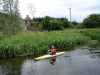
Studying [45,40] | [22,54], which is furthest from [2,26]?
[22,54]

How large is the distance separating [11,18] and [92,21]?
2062 centimetres

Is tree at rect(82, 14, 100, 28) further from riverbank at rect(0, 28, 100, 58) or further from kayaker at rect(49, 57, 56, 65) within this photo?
kayaker at rect(49, 57, 56, 65)

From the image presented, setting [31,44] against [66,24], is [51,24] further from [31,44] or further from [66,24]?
[31,44]

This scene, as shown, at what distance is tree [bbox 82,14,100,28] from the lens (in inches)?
1746

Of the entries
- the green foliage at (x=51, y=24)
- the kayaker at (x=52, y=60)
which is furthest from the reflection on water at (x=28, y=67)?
the green foliage at (x=51, y=24)

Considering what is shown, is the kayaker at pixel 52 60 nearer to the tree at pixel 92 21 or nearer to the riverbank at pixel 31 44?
the riverbank at pixel 31 44

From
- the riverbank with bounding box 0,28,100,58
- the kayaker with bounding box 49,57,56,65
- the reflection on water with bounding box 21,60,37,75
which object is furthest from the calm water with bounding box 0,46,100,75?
the riverbank with bounding box 0,28,100,58

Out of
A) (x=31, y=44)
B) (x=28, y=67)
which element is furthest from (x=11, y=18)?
(x=28, y=67)

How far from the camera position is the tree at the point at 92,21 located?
44.4m

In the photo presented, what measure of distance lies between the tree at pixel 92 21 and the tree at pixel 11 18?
1911 centimetres

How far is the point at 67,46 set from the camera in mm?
22828

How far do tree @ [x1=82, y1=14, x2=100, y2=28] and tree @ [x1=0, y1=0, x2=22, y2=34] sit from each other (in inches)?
752

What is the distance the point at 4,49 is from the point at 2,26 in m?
14.5

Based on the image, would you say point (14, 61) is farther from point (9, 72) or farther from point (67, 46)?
Result: point (67, 46)
